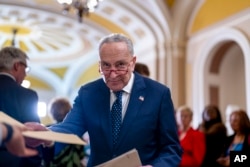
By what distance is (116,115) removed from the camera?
210 cm

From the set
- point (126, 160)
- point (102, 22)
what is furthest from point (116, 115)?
point (102, 22)

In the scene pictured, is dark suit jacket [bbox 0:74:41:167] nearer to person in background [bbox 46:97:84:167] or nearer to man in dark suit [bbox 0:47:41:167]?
man in dark suit [bbox 0:47:41:167]

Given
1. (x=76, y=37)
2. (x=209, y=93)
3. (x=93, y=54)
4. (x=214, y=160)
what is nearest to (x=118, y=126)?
(x=214, y=160)

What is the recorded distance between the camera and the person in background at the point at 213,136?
4895 millimetres

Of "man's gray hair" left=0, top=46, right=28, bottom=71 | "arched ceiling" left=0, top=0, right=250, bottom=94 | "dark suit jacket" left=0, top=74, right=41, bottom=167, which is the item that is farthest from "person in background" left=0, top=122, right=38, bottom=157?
"arched ceiling" left=0, top=0, right=250, bottom=94

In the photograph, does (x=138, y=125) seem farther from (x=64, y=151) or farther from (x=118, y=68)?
(x=64, y=151)

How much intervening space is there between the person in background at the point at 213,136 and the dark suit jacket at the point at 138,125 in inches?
116

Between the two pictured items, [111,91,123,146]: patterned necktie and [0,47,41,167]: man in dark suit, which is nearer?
[111,91,123,146]: patterned necktie

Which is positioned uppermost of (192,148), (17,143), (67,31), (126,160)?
(67,31)

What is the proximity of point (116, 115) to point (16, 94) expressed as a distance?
858 mm

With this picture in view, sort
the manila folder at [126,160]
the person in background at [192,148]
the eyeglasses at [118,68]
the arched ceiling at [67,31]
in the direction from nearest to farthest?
1. the manila folder at [126,160]
2. the eyeglasses at [118,68]
3. the person in background at [192,148]
4. the arched ceiling at [67,31]

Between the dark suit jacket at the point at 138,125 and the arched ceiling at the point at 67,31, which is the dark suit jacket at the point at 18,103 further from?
the arched ceiling at the point at 67,31

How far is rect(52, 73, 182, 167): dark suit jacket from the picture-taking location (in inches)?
79.0

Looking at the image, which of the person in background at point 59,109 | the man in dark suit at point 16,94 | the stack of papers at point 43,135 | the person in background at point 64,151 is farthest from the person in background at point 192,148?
the stack of papers at point 43,135
